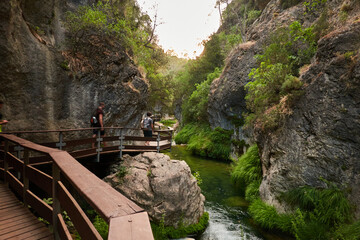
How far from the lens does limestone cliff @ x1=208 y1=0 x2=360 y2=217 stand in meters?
7.27

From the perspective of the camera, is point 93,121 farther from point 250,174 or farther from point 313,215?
point 313,215

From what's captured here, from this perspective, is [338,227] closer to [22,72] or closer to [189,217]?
[189,217]

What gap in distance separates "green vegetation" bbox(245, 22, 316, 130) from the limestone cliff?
0.48 m

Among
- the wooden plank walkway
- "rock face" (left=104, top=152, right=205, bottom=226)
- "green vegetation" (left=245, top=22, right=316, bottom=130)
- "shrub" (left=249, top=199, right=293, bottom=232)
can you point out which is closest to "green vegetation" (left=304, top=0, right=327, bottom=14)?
"green vegetation" (left=245, top=22, right=316, bottom=130)

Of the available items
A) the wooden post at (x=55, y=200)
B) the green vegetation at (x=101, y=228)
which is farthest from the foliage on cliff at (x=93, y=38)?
the wooden post at (x=55, y=200)

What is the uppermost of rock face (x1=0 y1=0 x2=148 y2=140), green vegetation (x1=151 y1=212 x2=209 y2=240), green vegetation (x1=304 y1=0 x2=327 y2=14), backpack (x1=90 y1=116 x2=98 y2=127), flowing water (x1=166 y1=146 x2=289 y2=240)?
green vegetation (x1=304 y1=0 x2=327 y2=14)

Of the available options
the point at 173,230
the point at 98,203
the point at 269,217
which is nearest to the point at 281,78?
the point at 269,217

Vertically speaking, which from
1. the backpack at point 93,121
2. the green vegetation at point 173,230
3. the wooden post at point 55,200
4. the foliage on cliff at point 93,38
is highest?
the foliage on cliff at point 93,38

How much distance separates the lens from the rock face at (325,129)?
7238 mm

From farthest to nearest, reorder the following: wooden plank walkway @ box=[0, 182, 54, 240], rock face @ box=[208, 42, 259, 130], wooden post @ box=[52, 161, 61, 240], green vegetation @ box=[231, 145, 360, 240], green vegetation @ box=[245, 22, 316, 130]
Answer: rock face @ box=[208, 42, 259, 130]
green vegetation @ box=[245, 22, 316, 130]
green vegetation @ box=[231, 145, 360, 240]
wooden plank walkway @ box=[0, 182, 54, 240]
wooden post @ box=[52, 161, 61, 240]

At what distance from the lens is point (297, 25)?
10.2 m

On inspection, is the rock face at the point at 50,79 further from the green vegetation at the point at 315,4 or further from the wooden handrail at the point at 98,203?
the green vegetation at the point at 315,4

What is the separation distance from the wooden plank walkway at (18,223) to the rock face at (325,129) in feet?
28.5

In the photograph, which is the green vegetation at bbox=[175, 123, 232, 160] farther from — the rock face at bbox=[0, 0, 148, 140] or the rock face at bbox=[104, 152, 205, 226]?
the rock face at bbox=[104, 152, 205, 226]
